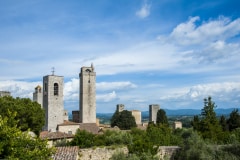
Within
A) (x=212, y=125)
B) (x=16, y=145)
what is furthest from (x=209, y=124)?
(x=16, y=145)

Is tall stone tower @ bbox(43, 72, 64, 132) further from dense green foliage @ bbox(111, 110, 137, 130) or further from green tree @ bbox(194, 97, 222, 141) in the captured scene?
green tree @ bbox(194, 97, 222, 141)

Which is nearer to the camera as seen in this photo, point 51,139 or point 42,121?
point 51,139

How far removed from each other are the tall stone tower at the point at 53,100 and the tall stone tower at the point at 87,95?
23.1ft

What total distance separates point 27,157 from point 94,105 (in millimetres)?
52512

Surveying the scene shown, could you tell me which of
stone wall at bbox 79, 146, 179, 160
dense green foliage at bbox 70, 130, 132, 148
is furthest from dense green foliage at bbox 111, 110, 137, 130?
stone wall at bbox 79, 146, 179, 160

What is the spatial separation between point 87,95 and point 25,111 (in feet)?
94.3

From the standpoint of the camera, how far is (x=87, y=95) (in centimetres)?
6256

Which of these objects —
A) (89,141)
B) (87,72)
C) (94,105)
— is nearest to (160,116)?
(94,105)

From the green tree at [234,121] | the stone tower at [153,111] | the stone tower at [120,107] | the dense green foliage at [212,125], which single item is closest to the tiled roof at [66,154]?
the dense green foliage at [212,125]

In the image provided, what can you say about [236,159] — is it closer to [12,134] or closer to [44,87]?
[12,134]

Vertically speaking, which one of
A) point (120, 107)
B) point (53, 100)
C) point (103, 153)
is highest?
point (53, 100)

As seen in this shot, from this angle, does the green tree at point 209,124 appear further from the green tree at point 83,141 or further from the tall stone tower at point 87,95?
the tall stone tower at point 87,95

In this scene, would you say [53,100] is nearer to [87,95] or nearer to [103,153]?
[87,95]

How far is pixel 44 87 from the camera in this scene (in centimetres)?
5634
